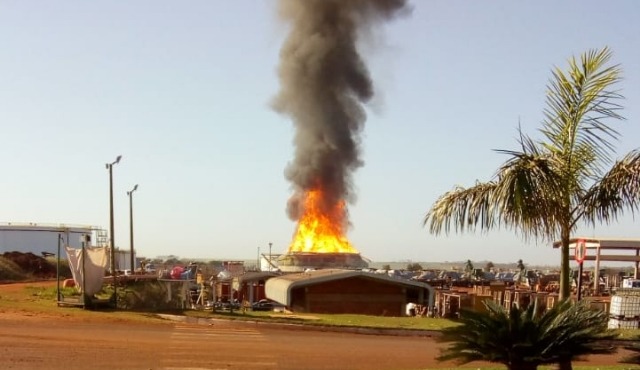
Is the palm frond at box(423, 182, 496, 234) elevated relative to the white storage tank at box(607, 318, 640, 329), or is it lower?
elevated

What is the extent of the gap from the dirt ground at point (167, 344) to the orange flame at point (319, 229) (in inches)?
1879

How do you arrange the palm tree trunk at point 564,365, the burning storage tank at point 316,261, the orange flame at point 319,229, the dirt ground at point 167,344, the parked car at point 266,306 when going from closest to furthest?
the palm tree trunk at point 564,365, the dirt ground at point 167,344, the parked car at point 266,306, the burning storage tank at point 316,261, the orange flame at point 319,229

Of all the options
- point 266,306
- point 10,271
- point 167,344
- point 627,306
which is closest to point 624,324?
point 627,306

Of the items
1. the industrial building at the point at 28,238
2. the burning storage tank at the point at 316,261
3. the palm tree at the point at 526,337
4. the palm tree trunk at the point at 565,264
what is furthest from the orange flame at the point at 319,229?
the palm tree at the point at 526,337

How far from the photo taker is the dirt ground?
13.1 meters

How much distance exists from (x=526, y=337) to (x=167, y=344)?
8787mm

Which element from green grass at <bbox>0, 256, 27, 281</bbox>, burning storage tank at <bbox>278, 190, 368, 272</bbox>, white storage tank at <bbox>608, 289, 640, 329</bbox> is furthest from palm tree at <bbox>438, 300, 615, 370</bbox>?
burning storage tank at <bbox>278, 190, 368, 272</bbox>

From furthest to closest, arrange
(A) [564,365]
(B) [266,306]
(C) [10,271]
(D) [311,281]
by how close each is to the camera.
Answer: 1. (C) [10,271]
2. (B) [266,306]
3. (D) [311,281]
4. (A) [564,365]

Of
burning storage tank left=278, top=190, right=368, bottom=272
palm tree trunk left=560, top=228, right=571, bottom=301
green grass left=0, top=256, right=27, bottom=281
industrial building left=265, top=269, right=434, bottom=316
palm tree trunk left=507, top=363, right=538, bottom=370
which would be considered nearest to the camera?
palm tree trunk left=507, top=363, right=538, bottom=370

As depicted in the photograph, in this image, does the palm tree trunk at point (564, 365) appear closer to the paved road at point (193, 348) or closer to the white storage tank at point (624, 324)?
the paved road at point (193, 348)

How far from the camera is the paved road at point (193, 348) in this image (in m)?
13.0

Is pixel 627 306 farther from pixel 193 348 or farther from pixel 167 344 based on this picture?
pixel 167 344

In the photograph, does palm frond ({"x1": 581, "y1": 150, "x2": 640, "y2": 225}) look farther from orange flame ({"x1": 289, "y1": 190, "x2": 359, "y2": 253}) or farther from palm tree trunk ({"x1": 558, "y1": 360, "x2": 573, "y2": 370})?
orange flame ({"x1": 289, "y1": 190, "x2": 359, "y2": 253})

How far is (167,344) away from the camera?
1534cm
